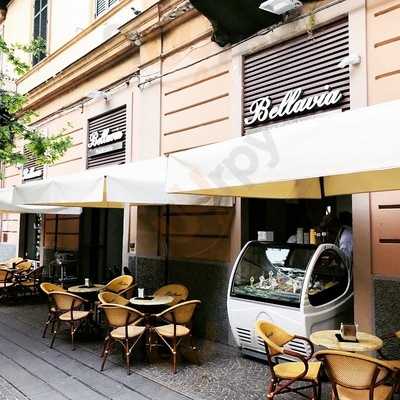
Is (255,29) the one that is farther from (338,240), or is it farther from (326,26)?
(338,240)

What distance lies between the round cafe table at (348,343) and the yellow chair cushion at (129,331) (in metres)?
2.27

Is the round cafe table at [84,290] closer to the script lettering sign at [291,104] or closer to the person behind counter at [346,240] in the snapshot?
the script lettering sign at [291,104]

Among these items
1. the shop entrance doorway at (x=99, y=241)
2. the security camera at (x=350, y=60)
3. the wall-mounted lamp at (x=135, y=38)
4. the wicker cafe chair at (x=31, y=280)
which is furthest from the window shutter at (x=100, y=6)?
the security camera at (x=350, y=60)

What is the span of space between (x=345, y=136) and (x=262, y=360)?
11.6 feet

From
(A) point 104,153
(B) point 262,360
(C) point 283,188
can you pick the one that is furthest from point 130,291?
(A) point 104,153

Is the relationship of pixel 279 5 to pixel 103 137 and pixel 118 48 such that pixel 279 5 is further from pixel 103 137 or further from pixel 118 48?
pixel 103 137

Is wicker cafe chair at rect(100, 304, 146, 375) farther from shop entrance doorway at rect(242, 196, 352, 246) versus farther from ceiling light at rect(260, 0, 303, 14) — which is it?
ceiling light at rect(260, 0, 303, 14)

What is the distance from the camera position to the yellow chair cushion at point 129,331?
215 inches

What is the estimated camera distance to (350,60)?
5473mm

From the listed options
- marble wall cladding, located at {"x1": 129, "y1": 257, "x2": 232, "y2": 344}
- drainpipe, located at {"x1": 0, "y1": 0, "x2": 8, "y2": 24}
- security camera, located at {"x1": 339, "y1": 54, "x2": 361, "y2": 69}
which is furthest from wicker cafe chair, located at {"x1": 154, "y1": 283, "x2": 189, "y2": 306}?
drainpipe, located at {"x1": 0, "y1": 0, "x2": 8, "y2": 24}

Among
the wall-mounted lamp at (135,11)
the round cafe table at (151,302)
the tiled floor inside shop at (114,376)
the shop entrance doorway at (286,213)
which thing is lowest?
the tiled floor inside shop at (114,376)

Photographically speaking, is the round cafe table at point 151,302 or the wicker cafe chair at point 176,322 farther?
the round cafe table at point 151,302

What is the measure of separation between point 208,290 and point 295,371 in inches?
121

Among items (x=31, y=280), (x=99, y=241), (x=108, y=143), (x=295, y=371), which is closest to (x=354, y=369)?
(x=295, y=371)
